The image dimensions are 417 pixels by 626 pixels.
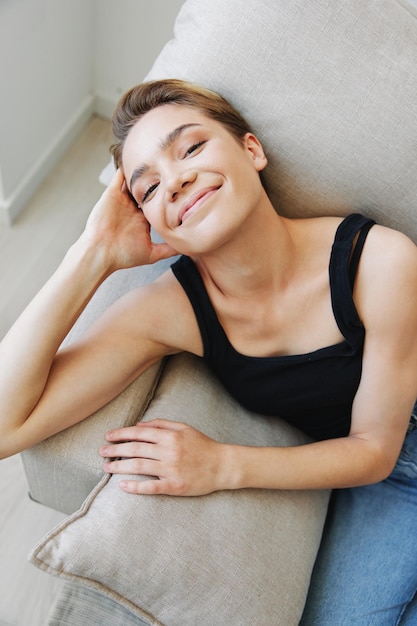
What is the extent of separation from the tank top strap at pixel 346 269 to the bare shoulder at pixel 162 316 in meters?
0.27

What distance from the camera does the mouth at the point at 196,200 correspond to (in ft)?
2.92

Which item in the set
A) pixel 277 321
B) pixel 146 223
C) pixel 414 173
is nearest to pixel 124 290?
pixel 146 223

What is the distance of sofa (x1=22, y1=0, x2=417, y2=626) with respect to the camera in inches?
34.1

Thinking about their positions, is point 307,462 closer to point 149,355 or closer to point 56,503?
point 149,355

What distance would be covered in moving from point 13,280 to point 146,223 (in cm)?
94

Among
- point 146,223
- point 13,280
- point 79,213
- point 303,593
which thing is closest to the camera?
point 303,593

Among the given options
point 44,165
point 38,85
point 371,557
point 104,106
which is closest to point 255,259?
point 371,557

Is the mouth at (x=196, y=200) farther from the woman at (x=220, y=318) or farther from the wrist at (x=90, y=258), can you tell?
the wrist at (x=90, y=258)

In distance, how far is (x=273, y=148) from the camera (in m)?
1.02

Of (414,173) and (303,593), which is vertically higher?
(414,173)

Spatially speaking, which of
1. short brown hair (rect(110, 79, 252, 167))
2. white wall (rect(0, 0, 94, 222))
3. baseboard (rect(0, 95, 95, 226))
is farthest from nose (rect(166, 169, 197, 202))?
baseboard (rect(0, 95, 95, 226))

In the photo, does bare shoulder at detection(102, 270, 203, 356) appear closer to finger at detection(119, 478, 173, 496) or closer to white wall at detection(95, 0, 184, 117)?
finger at detection(119, 478, 173, 496)

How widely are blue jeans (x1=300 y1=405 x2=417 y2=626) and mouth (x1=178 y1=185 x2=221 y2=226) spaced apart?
2.18 feet

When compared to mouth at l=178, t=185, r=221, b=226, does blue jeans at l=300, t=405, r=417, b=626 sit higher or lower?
lower
